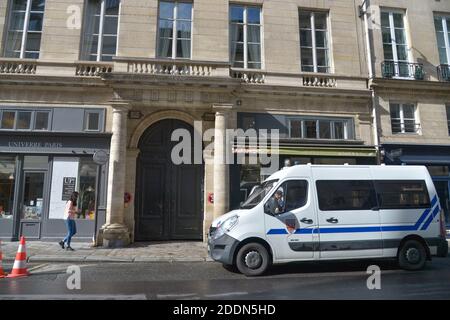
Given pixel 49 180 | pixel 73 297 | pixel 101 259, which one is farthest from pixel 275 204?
pixel 49 180

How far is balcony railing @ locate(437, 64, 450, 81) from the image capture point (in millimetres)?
14252

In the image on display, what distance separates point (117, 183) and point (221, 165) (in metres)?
3.67

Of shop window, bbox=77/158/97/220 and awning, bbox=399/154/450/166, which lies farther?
awning, bbox=399/154/450/166

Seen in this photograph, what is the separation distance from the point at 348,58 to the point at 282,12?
346 cm

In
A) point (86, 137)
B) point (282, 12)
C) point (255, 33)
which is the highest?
point (282, 12)

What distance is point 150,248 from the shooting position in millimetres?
10562

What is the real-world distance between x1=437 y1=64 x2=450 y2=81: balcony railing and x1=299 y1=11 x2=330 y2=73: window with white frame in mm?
4985

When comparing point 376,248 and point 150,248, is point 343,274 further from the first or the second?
point 150,248

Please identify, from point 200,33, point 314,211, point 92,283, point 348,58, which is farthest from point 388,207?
point 200,33

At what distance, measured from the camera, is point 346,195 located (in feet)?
24.7

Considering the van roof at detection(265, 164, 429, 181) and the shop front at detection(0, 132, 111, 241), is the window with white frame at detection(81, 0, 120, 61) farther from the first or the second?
the van roof at detection(265, 164, 429, 181)

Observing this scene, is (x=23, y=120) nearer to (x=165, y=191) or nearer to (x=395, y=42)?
(x=165, y=191)

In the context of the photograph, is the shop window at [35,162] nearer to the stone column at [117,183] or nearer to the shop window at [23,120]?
the shop window at [23,120]
